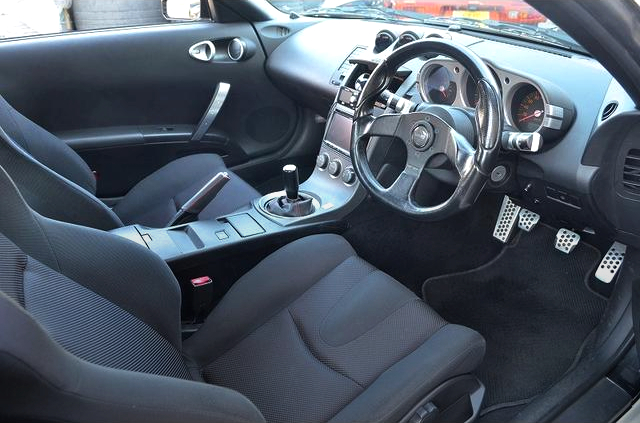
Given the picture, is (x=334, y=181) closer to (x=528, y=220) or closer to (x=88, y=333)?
(x=528, y=220)

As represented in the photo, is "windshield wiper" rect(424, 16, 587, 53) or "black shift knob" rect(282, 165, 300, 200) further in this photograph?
"black shift knob" rect(282, 165, 300, 200)

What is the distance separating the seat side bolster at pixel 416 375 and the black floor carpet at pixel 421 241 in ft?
2.31

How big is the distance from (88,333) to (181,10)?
202cm

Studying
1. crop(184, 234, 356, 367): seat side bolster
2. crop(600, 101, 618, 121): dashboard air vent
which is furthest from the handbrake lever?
crop(600, 101, 618, 121): dashboard air vent

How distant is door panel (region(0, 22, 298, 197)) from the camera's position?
7.34ft

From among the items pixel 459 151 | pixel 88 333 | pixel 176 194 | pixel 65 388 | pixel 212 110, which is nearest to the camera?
pixel 65 388

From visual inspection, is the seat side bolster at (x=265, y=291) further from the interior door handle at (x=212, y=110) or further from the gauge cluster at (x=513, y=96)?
the interior door handle at (x=212, y=110)

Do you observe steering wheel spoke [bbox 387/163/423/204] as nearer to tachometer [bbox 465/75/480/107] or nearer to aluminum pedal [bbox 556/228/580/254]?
tachometer [bbox 465/75/480/107]

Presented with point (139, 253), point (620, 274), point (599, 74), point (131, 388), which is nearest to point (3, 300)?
point (131, 388)

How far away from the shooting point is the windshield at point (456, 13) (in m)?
1.74

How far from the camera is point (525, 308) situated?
1.84 m

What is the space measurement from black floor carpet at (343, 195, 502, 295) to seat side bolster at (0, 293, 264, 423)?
1.28m

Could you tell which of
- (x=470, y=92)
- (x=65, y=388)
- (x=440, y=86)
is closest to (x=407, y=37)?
(x=440, y=86)

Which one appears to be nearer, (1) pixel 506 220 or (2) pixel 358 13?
(1) pixel 506 220
